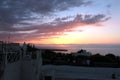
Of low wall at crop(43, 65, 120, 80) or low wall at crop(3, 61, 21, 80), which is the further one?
low wall at crop(43, 65, 120, 80)

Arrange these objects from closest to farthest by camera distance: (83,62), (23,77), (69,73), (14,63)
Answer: (14,63) < (23,77) < (69,73) < (83,62)

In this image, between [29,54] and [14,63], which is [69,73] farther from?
[14,63]

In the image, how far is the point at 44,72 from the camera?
25.6 meters

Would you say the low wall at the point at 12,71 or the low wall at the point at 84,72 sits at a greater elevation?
the low wall at the point at 12,71

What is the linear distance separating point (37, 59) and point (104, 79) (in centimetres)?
714

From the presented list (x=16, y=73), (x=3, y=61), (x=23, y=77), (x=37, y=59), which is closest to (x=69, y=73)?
(x=37, y=59)

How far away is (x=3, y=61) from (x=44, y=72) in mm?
9870

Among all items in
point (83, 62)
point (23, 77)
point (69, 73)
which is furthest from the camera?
point (83, 62)

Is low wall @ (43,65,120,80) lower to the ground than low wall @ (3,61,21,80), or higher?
lower

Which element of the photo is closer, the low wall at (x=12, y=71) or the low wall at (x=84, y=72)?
the low wall at (x=12, y=71)

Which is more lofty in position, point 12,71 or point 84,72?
point 12,71

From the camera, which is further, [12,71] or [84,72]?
[84,72]

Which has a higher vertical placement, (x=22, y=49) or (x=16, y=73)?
(x=22, y=49)

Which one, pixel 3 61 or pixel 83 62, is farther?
pixel 83 62
